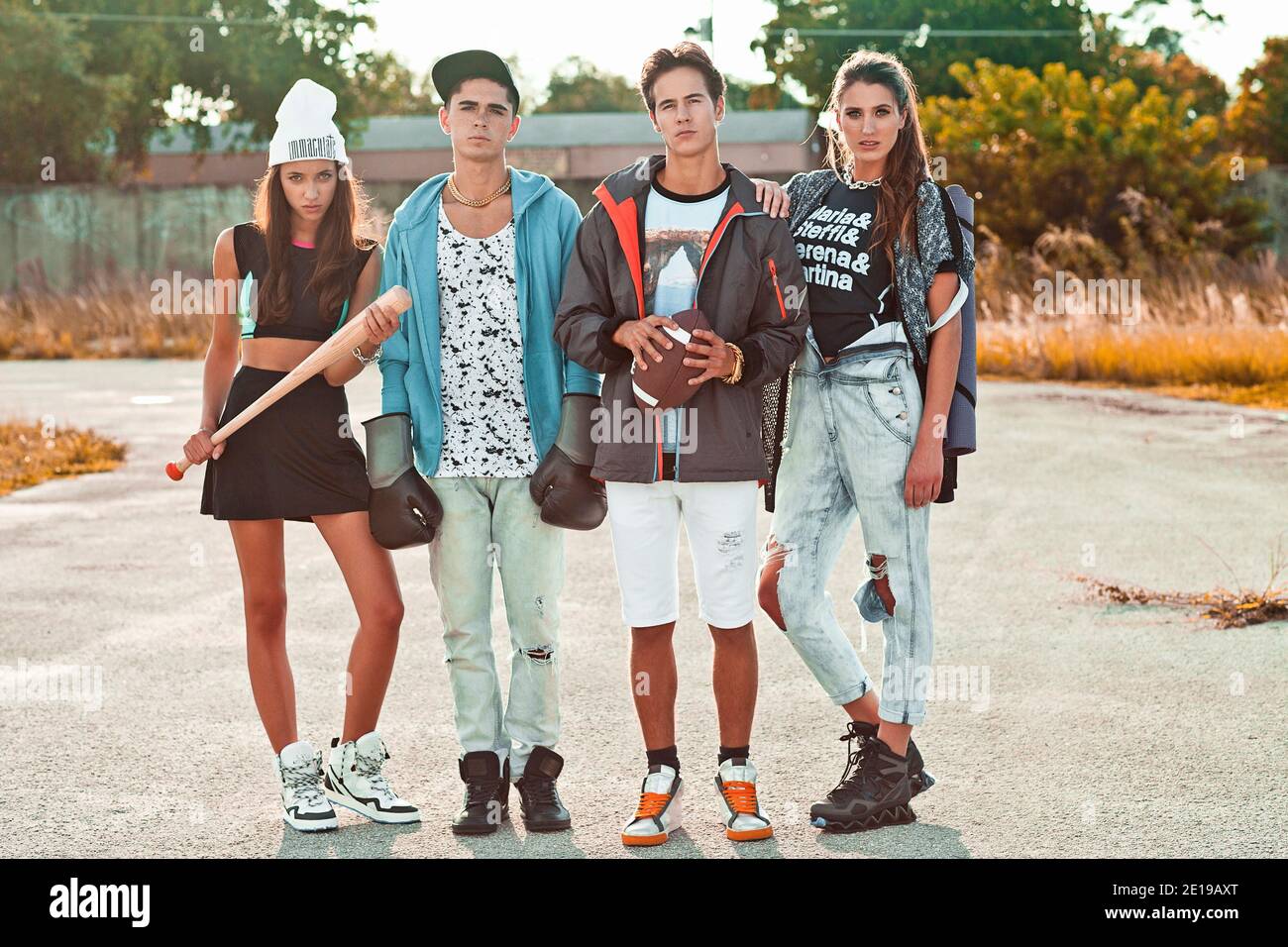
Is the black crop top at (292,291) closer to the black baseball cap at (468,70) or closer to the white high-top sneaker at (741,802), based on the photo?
the black baseball cap at (468,70)

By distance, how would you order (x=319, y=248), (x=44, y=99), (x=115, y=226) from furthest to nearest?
1. (x=44, y=99)
2. (x=115, y=226)
3. (x=319, y=248)

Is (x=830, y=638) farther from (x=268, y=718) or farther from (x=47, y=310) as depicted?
(x=47, y=310)

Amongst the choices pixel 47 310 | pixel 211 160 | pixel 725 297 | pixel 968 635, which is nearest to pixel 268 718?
pixel 725 297

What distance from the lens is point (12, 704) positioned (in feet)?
19.2

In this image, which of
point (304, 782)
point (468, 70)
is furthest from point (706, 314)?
point (304, 782)

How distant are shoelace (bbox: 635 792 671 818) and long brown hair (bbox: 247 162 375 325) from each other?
1607mm

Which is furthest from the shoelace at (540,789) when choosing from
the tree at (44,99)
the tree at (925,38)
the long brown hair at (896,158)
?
the tree at (925,38)

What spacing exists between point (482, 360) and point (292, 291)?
22.3 inches

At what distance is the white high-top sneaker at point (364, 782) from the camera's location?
4.47 meters

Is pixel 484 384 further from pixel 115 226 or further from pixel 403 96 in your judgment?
pixel 403 96

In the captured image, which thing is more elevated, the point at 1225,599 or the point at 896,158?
the point at 896,158

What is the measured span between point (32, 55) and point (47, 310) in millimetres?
6709

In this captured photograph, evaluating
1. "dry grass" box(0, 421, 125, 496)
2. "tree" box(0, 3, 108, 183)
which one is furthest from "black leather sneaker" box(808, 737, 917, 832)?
"tree" box(0, 3, 108, 183)

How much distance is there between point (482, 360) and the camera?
443cm
